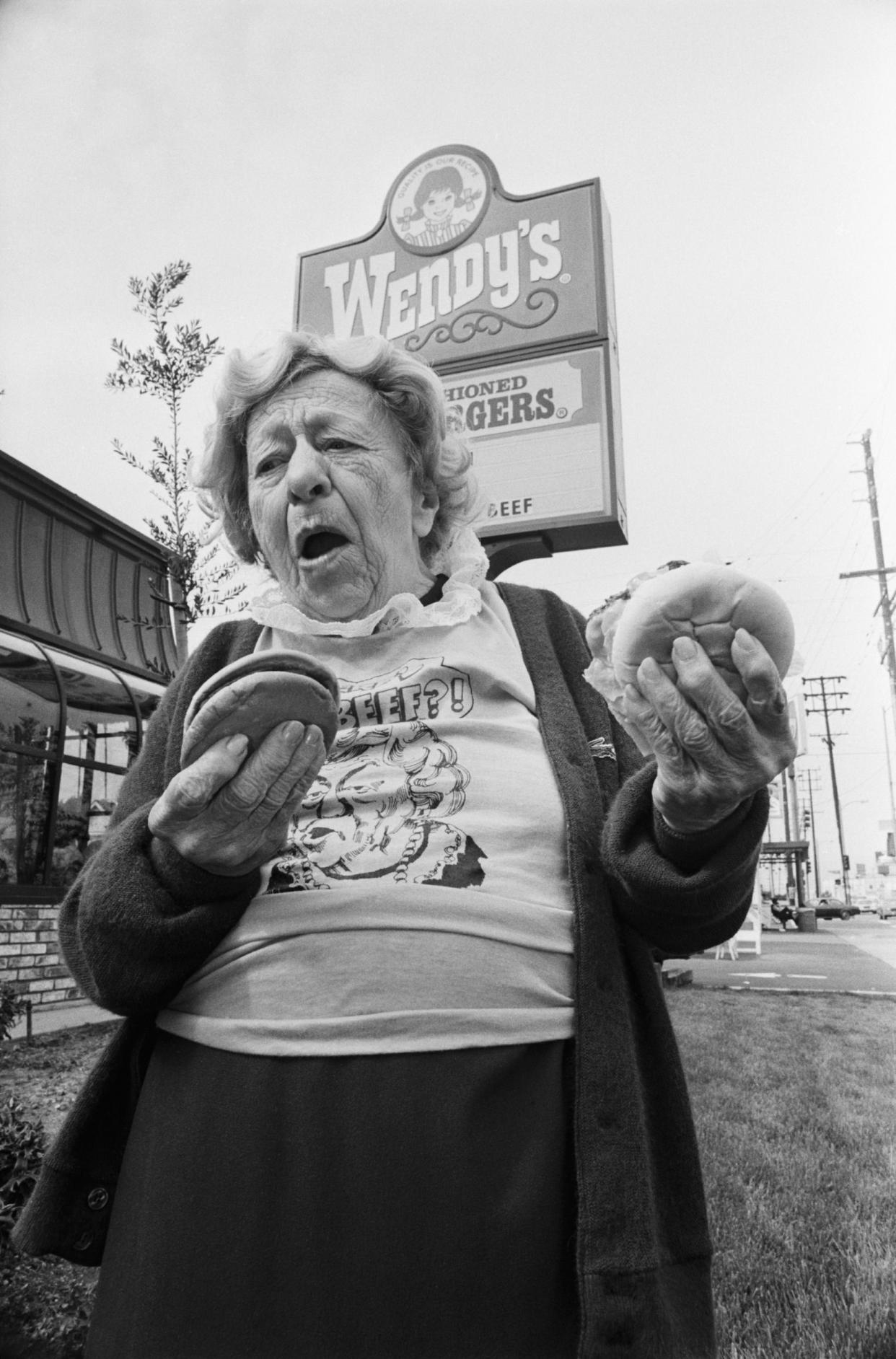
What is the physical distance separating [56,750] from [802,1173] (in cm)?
329

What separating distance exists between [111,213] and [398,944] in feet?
9.70

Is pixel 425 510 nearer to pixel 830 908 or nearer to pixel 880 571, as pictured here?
pixel 880 571

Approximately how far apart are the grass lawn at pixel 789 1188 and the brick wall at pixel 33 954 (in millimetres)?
1352

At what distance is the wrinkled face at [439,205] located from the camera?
3328mm

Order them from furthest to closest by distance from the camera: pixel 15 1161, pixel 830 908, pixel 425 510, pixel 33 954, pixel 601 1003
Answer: pixel 33 954
pixel 830 908
pixel 15 1161
pixel 425 510
pixel 601 1003

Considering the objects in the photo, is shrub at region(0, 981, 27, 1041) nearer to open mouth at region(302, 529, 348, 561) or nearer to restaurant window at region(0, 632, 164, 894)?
restaurant window at region(0, 632, 164, 894)

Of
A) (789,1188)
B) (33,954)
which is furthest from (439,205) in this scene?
(33,954)

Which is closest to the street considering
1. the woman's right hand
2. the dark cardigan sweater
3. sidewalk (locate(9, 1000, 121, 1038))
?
the dark cardigan sweater

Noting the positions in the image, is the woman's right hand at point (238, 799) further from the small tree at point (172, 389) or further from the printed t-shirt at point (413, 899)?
the small tree at point (172, 389)

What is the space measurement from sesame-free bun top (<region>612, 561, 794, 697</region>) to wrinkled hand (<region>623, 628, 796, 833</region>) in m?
0.02

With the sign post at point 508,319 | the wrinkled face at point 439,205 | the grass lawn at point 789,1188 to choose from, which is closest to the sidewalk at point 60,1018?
the grass lawn at point 789,1188

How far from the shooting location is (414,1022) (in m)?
0.84

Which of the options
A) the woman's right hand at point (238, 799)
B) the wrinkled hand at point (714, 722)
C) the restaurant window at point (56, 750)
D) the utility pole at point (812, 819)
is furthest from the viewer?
the restaurant window at point (56, 750)

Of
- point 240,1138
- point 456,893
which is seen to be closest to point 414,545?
point 456,893
